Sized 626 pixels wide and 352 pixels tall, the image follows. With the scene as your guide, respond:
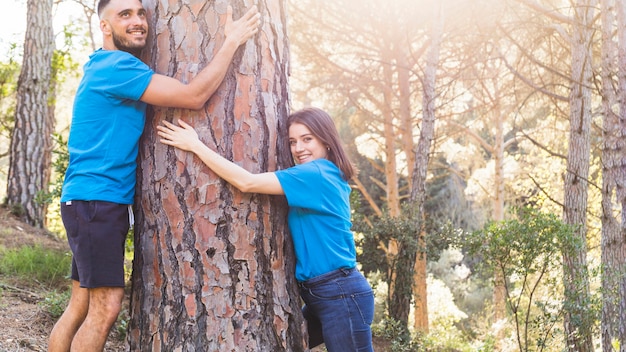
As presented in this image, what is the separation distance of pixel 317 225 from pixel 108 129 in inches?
37.2

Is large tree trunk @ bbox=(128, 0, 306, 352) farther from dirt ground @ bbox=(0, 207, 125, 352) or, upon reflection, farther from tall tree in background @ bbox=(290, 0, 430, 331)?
tall tree in background @ bbox=(290, 0, 430, 331)

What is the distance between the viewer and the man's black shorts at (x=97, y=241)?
2.43m

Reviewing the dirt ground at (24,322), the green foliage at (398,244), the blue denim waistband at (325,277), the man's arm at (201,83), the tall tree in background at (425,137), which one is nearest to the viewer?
the man's arm at (201,83)

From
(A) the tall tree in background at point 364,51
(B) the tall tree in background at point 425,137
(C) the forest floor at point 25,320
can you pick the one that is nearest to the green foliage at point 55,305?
(C) the forest floor at point 25,320

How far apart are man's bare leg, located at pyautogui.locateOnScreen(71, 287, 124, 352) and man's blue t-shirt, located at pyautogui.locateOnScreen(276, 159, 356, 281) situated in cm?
77

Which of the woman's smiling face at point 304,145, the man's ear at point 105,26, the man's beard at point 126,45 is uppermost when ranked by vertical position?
the man's ear at point 105,26

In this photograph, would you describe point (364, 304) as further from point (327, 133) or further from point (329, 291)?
point (327, 133)

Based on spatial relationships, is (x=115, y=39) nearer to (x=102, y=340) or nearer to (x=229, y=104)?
(x=229, y=104)

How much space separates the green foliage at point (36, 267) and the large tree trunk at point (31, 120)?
2334mm

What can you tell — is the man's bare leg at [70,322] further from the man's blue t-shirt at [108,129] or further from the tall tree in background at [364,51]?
the tall tree in background at [364,51]

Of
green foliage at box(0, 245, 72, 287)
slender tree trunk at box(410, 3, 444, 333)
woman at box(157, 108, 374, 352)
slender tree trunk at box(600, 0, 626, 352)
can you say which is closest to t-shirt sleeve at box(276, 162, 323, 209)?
woman at box(157, 108, 374, 352)

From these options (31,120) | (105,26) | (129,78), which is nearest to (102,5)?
(105,26)

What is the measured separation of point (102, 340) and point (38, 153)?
5909 mm

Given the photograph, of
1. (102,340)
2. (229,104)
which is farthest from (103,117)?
(102,340)
